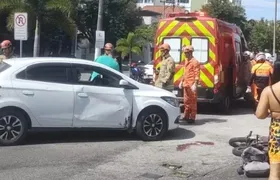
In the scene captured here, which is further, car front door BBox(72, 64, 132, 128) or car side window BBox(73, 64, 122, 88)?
car side window BBox(73, 64, 122, 88)

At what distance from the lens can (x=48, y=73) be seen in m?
9.53

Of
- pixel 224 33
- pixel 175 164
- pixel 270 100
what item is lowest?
pixel 175 164

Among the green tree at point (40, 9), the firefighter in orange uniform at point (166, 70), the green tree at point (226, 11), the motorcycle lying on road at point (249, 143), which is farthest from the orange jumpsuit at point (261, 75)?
the green tree at point (226, 11)

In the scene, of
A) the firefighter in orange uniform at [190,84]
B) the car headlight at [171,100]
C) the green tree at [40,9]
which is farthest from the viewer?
the green tree at [40,9]

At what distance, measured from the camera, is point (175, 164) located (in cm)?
830

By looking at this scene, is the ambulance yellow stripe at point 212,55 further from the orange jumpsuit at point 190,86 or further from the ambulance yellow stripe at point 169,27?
the orange jumpsuit at point 190,86

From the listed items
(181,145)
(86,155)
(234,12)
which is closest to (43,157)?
(86,155)

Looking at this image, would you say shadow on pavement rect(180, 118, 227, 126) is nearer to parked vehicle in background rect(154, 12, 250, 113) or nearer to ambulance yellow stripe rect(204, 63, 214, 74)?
parked vehicle in background rect(154, 12, 250, 113)

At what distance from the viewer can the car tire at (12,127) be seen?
29.8 feet

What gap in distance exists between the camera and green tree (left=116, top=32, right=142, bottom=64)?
44.4 metres

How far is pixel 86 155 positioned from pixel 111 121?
49.8 inches

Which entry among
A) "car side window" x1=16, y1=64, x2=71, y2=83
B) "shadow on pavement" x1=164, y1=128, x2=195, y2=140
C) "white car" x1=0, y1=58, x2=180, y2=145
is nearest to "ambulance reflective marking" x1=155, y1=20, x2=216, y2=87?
"shadow on pavement" x1=164, y1=128, x2=195, y2=140

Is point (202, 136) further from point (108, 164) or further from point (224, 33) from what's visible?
point (224, 33)

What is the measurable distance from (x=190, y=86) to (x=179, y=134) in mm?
1802
